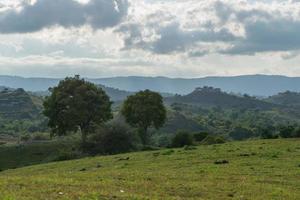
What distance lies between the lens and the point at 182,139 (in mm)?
76375

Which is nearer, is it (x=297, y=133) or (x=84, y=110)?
(x=297, y=133)

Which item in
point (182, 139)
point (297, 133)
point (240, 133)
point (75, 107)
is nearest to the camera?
point (297, 133)

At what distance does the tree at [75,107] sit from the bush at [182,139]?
52.9ft

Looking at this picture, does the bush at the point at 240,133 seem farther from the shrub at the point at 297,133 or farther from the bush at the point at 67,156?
the bush at the point at 67,156

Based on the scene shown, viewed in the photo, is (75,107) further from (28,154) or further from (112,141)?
(28,154)

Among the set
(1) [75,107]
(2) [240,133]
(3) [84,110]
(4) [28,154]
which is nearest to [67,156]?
(1) [75,107]

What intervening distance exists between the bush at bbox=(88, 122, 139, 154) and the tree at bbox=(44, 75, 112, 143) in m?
7.37

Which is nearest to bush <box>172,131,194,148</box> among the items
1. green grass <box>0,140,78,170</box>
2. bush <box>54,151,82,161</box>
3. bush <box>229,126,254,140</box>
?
bush <box>54,151,82,161</box>

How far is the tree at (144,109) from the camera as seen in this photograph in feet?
301

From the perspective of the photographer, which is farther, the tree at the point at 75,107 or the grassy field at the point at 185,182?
the tree at the point at 75,107

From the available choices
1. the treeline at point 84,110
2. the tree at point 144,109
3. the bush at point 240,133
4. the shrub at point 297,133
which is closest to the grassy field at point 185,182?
the shrub at point 297,133

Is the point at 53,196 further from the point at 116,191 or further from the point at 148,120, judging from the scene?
the point at 148,120

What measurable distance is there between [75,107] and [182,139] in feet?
65.3


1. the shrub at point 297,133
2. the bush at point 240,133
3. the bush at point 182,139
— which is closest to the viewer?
the shrub at point 297,133
